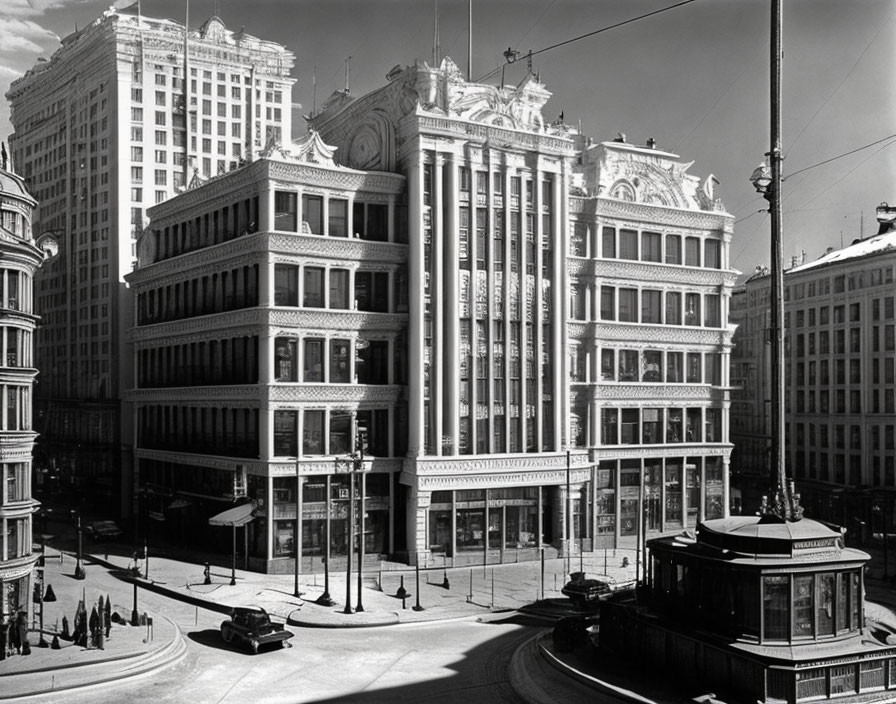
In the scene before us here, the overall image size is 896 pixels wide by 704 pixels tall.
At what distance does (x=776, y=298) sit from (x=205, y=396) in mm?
42140

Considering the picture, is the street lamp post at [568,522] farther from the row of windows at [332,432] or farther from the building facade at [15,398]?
the building facade at [15,398]

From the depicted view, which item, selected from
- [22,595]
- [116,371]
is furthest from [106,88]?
[22,595]

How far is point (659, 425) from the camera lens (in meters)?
71.7

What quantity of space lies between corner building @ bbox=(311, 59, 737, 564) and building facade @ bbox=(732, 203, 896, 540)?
16.2 meters

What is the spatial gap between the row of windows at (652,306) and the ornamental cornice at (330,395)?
15439mm

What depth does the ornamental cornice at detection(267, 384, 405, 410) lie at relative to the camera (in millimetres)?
58688

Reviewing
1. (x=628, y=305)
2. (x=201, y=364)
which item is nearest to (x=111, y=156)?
(x=201, y=364)

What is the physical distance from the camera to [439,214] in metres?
61.2

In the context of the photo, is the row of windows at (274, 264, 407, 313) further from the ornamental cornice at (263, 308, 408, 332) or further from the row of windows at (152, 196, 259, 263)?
the row of windows at (152, 196, 259, 263)

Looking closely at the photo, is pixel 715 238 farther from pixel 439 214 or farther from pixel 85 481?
pixel 85 481

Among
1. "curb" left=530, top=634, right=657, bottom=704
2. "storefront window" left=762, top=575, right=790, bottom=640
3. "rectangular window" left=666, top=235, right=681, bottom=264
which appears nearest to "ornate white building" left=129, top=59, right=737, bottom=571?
"rectangular window" left=666, top=235, right=681, bottom=264

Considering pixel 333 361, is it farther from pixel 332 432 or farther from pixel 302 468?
pixel 302 468

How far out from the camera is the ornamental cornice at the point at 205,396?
59969 millimetres

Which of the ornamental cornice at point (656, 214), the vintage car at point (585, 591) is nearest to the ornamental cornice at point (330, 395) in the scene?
the vintage car at point (585, 591)
